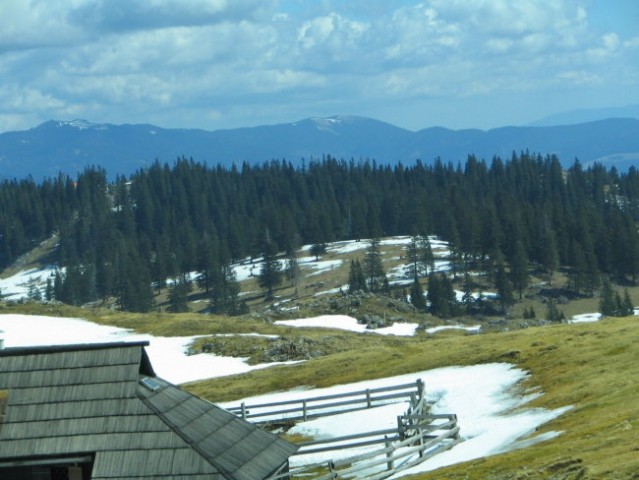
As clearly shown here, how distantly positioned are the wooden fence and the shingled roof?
205 centimetres

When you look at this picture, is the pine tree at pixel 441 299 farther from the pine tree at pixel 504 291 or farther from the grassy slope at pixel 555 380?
the grassy slope at pixel 555 380

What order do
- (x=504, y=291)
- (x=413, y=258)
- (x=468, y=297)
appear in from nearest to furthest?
(x=468, y=297) < (x=504, y=291) < (x=413, y=258)

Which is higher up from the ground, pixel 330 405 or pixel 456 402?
pixel 330 405

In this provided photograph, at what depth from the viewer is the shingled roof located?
2631cm

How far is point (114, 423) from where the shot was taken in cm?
2714

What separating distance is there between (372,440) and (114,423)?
12875 millimetres

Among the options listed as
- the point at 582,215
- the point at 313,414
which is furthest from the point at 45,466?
the point at 582,215

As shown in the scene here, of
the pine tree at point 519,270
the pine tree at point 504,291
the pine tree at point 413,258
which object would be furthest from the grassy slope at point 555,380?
the pine tree at point 413,258

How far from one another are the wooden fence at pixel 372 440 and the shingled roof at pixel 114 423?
6.72ft

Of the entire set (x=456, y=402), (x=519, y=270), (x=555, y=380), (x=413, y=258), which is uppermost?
(x=555, y=380)

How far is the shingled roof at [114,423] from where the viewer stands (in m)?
26.3

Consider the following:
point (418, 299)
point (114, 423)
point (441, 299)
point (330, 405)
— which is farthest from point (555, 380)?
point (441, 299)

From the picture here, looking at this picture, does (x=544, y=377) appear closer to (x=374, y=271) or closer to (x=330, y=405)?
(x=330, y=405)

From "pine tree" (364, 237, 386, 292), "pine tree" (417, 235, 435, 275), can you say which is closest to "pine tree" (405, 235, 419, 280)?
"pine tree" (417, 235, 435, 275)
